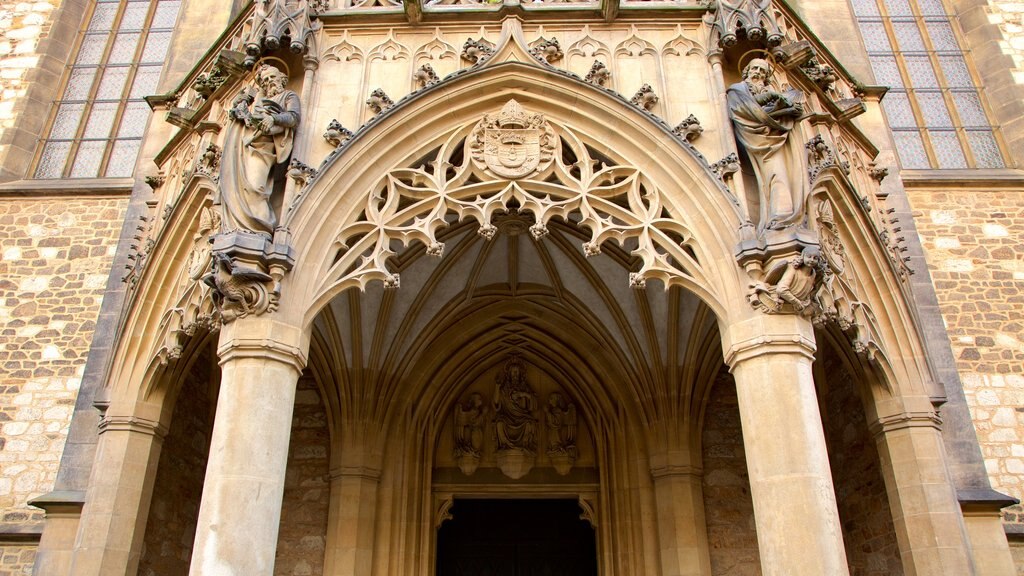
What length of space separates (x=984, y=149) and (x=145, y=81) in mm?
12739

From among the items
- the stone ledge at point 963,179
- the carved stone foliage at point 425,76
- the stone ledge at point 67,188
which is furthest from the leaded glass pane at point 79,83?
the stone ledge at point 963,179

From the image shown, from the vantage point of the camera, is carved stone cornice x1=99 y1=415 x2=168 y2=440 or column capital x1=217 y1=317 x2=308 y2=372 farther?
carved stone cornice x1=99 y1=415 x2=168 y2=440

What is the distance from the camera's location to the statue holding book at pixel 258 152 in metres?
6.27

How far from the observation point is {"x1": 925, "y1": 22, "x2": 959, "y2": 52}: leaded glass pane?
12.7m

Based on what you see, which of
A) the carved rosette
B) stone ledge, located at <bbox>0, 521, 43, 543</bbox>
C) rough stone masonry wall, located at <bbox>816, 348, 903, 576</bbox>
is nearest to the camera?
the carved rosette

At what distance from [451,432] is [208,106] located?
16.4 feet

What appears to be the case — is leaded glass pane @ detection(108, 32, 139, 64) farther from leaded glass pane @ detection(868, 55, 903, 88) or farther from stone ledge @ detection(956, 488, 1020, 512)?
stone ledge @ detection(956, 488, 1020, 512)

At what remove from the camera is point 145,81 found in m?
12.5

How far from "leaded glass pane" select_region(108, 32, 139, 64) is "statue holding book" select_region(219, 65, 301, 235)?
7.12 metres

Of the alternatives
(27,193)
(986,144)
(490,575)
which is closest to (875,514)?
(490,575)

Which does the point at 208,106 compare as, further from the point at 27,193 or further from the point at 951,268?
the point at 951,268

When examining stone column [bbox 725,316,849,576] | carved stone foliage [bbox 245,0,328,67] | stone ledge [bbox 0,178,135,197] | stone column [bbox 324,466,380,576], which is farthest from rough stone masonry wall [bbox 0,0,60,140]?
stone column [bbox 725,316,849,576]

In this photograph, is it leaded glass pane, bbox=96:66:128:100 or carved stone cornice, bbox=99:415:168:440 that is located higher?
leaded glass pane, bbox=96:66:128:100

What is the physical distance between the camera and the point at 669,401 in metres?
9.78
